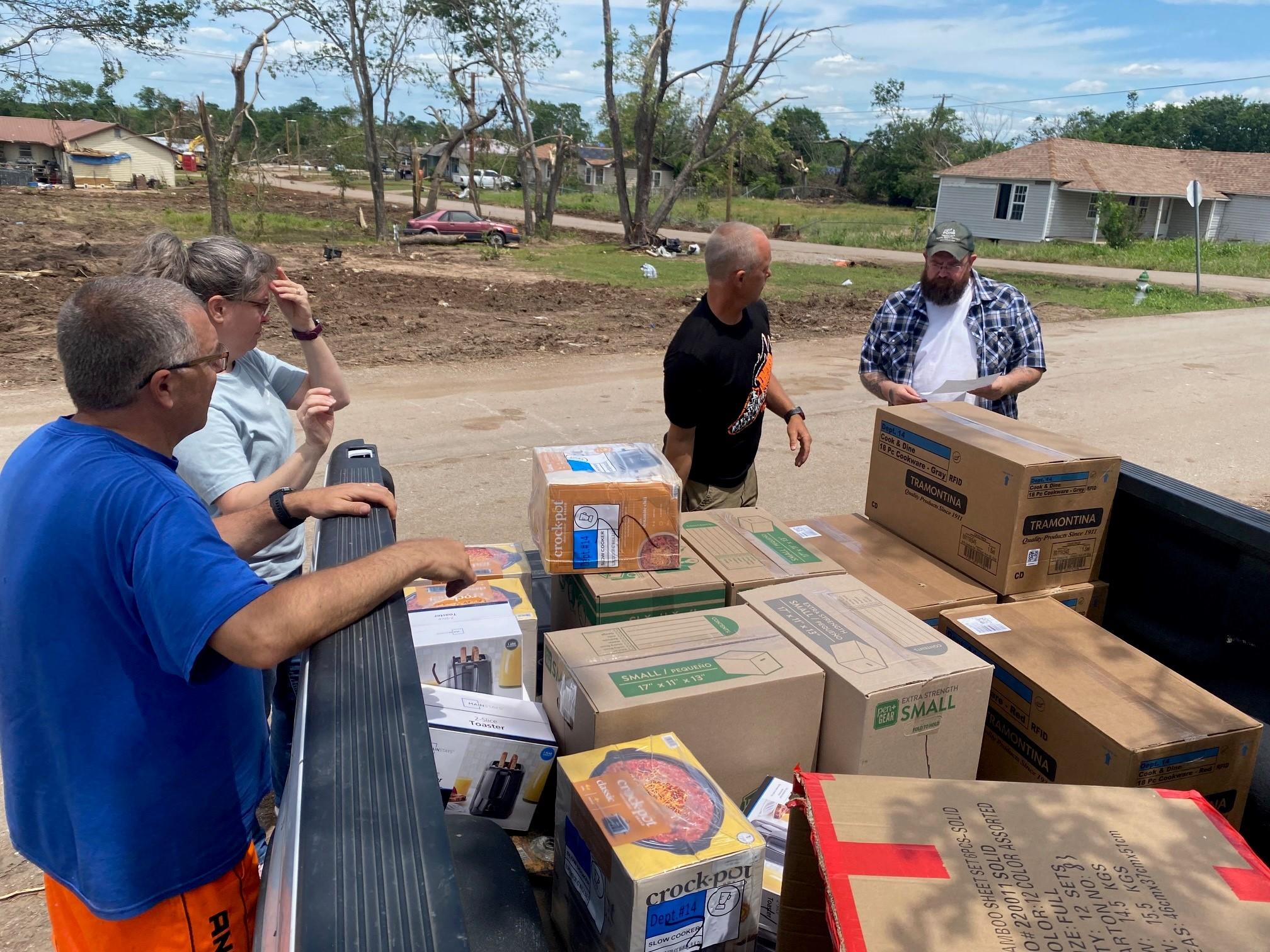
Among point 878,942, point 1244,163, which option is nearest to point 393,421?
point 878,942

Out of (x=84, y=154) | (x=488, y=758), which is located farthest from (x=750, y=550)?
(x=84, y=154)

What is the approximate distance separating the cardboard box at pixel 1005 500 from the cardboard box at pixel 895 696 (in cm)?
56

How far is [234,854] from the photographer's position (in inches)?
68.2

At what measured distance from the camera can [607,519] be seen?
2473 millimetres

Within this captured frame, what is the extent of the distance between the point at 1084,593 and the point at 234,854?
245cm

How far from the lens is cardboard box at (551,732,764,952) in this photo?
4.80ft

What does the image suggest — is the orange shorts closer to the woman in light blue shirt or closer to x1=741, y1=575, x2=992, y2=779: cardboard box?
the woman in light blue shirt

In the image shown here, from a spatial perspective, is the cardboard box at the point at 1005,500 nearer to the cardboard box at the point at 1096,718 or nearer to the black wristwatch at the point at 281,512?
the cardboard box at the point at 1096,718

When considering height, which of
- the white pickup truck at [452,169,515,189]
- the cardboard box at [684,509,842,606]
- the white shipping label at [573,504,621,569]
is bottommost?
the cardboard box at [684,509,842,606]

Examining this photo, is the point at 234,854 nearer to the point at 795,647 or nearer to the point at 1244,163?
the point at 795,647

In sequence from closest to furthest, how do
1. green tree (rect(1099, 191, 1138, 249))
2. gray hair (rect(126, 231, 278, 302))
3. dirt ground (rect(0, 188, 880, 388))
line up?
gray hair (rect(126, 231, 278, 302)), dirt ground (rect(0, 188, 880, 388)), green tree (rect(1099, 191, 1138, 249))

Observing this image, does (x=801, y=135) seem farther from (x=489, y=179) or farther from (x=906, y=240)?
(x=906, y=240)

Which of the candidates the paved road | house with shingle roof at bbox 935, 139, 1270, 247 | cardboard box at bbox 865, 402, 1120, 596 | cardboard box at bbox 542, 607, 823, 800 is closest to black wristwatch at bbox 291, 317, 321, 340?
cardboard box at bbox 542, 607, 823, 800

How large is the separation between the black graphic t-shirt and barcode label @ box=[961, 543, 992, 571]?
Result: 1.14m
